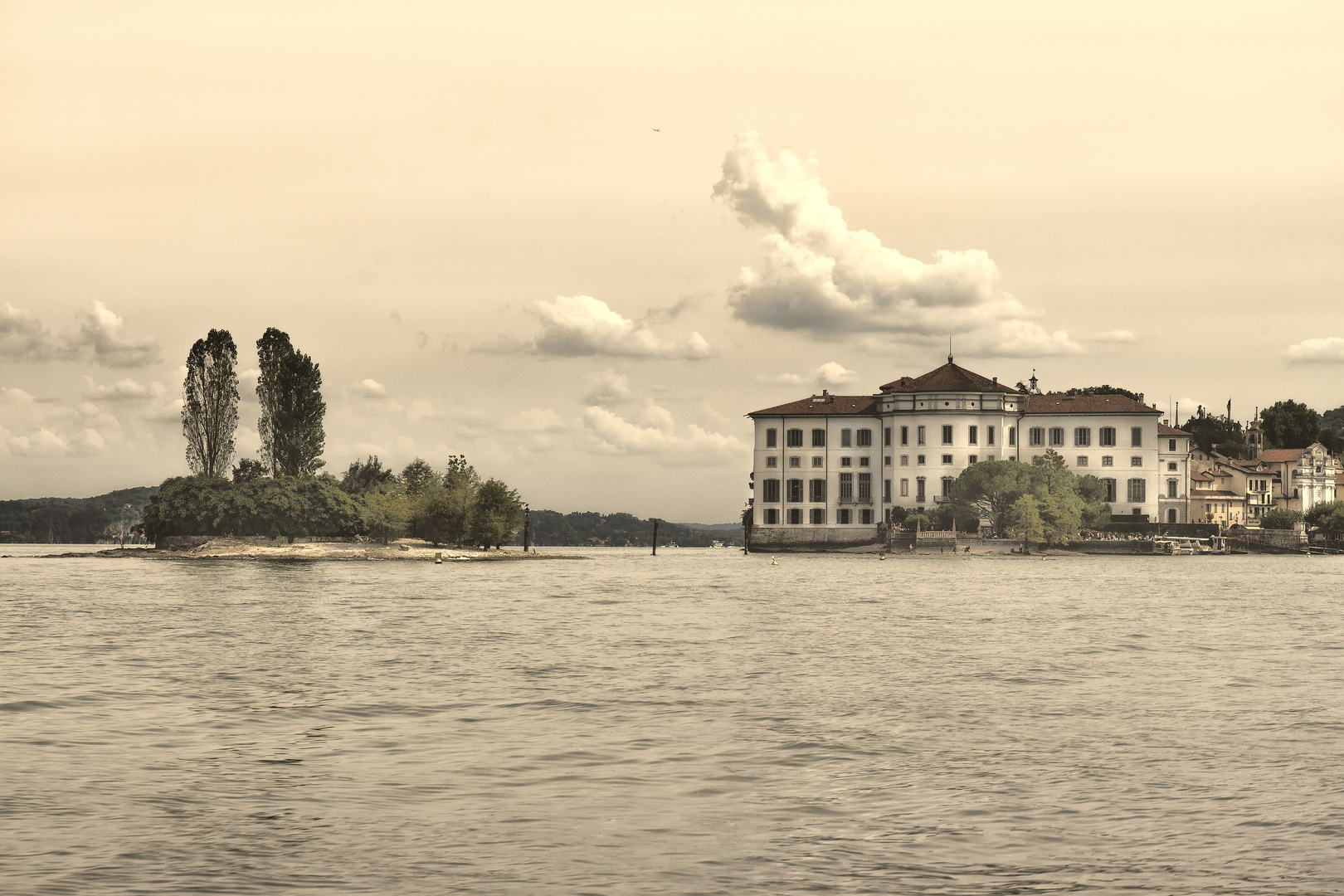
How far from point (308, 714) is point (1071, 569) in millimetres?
75589

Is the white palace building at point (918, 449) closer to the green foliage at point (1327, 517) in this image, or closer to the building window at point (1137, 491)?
the building window at point (1137, 491)

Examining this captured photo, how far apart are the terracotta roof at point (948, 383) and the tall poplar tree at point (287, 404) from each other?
5871cm

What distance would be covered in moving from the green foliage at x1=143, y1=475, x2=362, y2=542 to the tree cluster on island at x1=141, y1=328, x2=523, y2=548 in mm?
84

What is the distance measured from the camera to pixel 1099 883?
9531 millimetres

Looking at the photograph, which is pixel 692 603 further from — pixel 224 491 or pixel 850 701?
pixel 224 491

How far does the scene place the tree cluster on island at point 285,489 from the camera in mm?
89688

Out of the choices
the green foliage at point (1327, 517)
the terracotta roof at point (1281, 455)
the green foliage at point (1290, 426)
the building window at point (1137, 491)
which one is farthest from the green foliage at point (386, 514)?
the green foliage at point (1290, 426)

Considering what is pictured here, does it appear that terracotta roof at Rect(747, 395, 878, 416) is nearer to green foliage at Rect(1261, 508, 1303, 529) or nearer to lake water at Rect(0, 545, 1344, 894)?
green foliage at Rect(1261, 508, 1303, 529)

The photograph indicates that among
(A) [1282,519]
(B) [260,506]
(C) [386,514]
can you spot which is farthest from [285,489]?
(A) [1282,519]

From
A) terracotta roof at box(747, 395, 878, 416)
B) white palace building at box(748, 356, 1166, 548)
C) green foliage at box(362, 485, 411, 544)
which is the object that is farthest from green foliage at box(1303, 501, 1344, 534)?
green foliage at box(362, 485, 411, 544)

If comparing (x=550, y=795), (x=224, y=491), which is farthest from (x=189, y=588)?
(x=550, y=795)

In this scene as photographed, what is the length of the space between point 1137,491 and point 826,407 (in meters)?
30.2

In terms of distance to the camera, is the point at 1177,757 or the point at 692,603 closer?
the point at 1177,757

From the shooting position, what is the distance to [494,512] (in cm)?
11088
